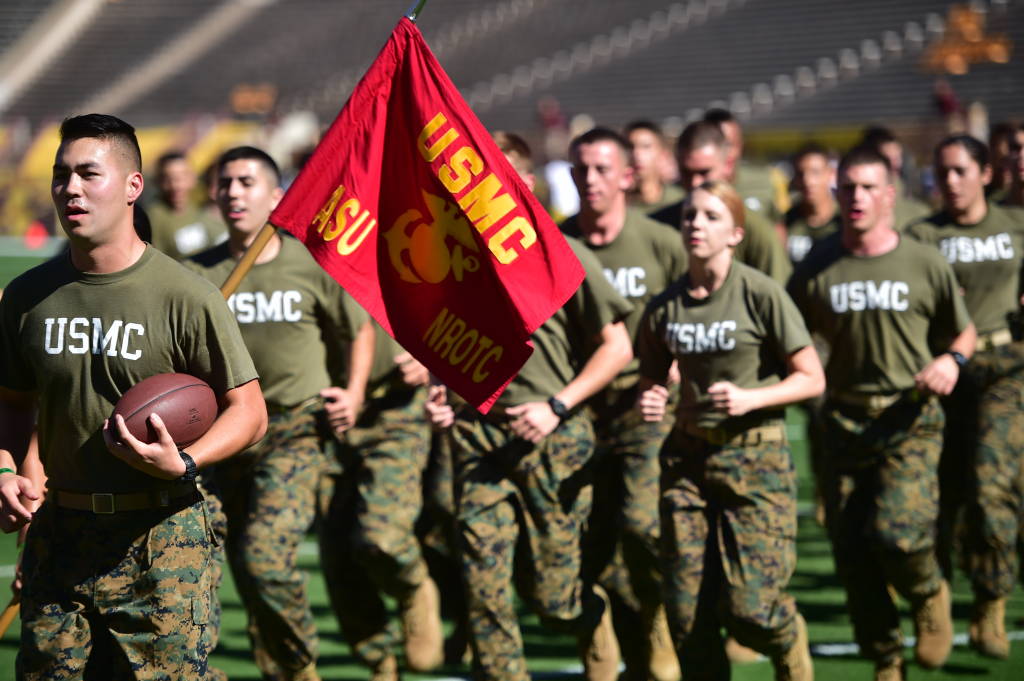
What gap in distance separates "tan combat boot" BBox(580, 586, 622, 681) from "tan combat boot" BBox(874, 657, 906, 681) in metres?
1.33

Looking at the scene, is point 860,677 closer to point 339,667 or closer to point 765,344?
point 765,344

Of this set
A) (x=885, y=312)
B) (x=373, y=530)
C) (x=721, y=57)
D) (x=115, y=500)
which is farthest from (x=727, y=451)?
(x=721, y=57)

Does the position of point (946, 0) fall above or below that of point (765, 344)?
above

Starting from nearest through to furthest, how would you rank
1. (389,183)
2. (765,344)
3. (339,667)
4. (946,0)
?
(389,183) → (765,344) → (339,667) → (946,0)

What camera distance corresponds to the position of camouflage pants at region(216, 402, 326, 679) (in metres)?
6.98

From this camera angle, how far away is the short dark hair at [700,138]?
9.62 m

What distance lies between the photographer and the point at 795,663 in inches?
272

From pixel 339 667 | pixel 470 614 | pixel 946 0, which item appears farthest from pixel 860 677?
pixel 946 0

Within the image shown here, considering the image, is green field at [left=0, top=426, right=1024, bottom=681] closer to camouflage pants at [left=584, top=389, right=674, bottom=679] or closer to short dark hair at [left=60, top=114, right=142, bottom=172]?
camouflage pants at [left=584, top=389, right=674, bottom=679]

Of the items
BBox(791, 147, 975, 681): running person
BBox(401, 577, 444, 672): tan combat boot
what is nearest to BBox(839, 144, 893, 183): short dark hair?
BBox(791, 147, 975, 681): running person

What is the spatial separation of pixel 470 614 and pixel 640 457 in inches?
51.0

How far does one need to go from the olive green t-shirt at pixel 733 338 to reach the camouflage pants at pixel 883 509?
1.00 metres

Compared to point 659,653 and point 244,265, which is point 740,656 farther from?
point 244,265

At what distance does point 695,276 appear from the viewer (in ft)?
23.2
